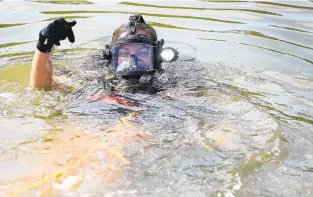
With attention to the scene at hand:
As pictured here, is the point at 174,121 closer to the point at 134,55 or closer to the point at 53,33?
the point at 134,55

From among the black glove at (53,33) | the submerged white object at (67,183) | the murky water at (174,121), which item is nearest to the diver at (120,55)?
the black glove at (53,33)

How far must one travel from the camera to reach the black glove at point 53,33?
4.30 meters

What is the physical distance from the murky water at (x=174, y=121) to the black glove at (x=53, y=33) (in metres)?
0.46

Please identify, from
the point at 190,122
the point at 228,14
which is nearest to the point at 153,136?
the point at 190,122

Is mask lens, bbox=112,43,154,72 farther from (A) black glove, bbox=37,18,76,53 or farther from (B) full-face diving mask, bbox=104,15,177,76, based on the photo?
(A) black glove, bbox=37,18,76,53

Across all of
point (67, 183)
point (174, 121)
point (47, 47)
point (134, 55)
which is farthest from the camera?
point (134, 55)

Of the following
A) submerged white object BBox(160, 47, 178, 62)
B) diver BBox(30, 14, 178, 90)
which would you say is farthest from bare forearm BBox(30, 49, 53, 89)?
submerged white object BBox(160, 47, 178, 62)

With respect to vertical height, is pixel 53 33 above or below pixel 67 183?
above

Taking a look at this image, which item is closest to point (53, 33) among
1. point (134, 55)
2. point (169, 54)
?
point (134, 55)

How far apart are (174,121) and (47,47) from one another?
1531mm

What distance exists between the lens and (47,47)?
14.6 feet

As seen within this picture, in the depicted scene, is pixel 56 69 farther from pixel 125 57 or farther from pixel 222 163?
pixel 222 163

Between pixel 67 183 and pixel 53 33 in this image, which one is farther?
pixel 53 33

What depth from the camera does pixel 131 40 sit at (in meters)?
4.58
